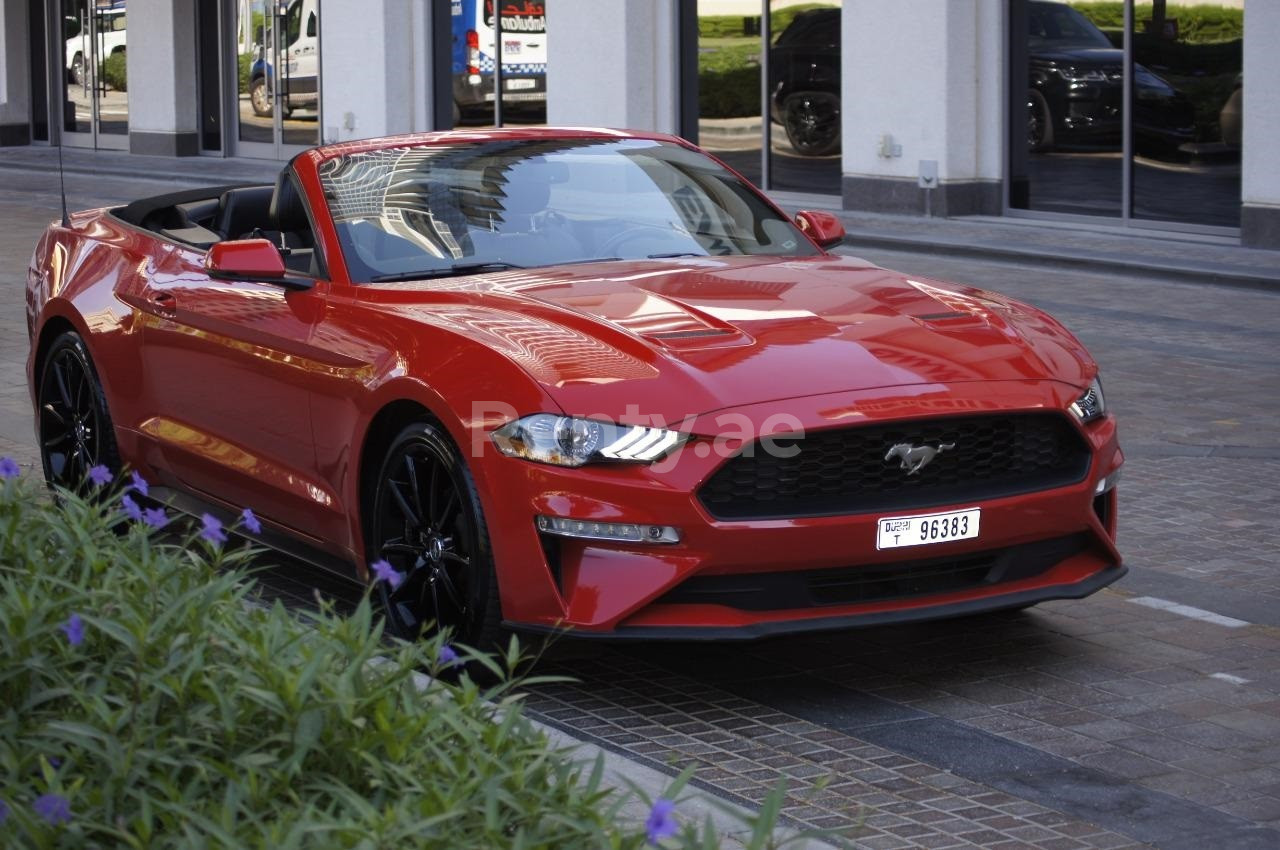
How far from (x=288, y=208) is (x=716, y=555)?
8.26 feet

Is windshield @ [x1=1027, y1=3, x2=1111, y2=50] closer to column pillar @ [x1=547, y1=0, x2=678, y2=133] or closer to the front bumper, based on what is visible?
column pillar @ [x1=547, y1=0, x2=678, y2=133]

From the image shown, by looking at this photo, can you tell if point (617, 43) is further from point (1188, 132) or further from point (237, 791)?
point (237, 791)

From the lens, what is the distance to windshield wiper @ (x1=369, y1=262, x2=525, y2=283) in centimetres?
651

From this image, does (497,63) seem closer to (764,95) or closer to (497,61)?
(497,61)

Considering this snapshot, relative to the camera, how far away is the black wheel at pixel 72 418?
25.2 feet

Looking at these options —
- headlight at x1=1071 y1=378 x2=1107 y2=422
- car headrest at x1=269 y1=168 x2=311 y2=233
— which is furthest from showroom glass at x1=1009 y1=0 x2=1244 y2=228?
headlight at x1=1071 y1=378 x2=1107 y2=422

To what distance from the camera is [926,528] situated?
5.43 metres

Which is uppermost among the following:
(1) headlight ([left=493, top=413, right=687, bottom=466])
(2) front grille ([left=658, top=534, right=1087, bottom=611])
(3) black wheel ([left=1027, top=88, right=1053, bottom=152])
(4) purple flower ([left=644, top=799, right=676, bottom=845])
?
(3) black wheel ([left=1027, top=88, right=1053, bottom=152])

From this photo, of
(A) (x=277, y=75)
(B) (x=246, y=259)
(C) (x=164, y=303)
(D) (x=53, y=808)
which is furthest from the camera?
(A) (x=277, y=75)

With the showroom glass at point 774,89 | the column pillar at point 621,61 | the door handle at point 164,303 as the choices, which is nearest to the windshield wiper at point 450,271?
the door handle at point 164,303

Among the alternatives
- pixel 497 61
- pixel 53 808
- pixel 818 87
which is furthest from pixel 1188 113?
pixel 53 808

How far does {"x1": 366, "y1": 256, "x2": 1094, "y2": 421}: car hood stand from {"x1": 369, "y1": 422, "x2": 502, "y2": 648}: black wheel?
37 centimetres

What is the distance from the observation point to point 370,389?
597 cm

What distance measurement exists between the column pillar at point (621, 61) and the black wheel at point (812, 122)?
5.54 ft
